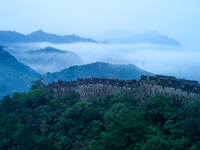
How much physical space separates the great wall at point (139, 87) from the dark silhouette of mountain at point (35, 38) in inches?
6186

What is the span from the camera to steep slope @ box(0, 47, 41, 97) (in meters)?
89.1

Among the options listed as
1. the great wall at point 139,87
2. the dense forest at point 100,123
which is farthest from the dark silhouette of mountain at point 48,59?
the great wall at point 139,87

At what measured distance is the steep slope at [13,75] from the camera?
89.1 metres

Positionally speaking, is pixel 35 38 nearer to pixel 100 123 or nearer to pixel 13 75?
pixel 13 75

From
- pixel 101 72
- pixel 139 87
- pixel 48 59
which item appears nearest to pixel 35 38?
pixel 48 59

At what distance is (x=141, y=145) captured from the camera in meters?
11.6

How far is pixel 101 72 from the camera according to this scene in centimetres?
8206

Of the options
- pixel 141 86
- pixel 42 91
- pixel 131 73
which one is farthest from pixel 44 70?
pixel 141 86

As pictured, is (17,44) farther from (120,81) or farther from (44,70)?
(120,81)

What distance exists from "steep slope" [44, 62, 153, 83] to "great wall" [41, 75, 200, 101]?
5341cm

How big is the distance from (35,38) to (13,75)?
3690 inches

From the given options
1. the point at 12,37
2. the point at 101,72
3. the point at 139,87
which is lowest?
the point at 139,87

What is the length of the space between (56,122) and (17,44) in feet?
521

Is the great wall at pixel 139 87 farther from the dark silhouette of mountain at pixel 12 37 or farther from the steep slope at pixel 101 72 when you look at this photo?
the dark silhouette of mountain at pixel 12 37
